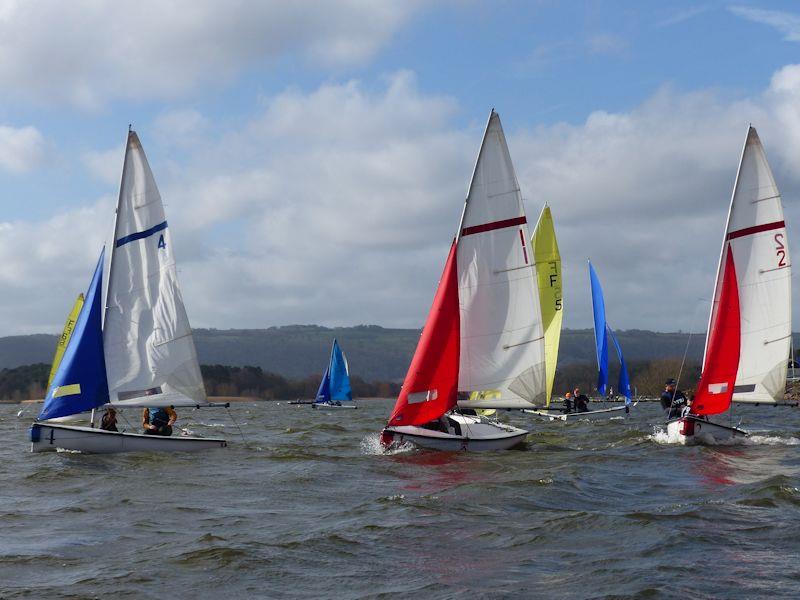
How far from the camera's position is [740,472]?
22656mm

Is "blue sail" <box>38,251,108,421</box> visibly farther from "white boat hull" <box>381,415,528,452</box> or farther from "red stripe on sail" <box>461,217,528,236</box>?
"red stripe on sail" <box>461,217,528,236</box>

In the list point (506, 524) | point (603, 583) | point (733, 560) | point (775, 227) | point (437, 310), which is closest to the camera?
point (603, 583)

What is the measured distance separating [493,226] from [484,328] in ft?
8.77

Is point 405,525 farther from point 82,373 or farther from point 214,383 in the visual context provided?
point 214,383

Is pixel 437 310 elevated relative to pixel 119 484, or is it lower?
elevated

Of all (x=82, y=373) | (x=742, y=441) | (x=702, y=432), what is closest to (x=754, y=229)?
(x=702, y=432)

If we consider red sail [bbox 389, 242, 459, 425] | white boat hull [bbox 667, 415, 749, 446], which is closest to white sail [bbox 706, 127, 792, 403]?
white boat hull [bbox 667, 415, 749, 446]

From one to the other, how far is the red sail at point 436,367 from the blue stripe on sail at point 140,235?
7838 mm

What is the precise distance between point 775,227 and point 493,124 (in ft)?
28.8

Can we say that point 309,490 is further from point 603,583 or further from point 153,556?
point 603,583

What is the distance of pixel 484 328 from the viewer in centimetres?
2695

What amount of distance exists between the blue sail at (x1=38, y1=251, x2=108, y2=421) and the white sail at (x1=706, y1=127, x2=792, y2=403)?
16694 millimetres

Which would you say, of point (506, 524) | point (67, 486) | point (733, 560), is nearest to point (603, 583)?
point (733, 560)

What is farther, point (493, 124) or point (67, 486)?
point (493, 124)
